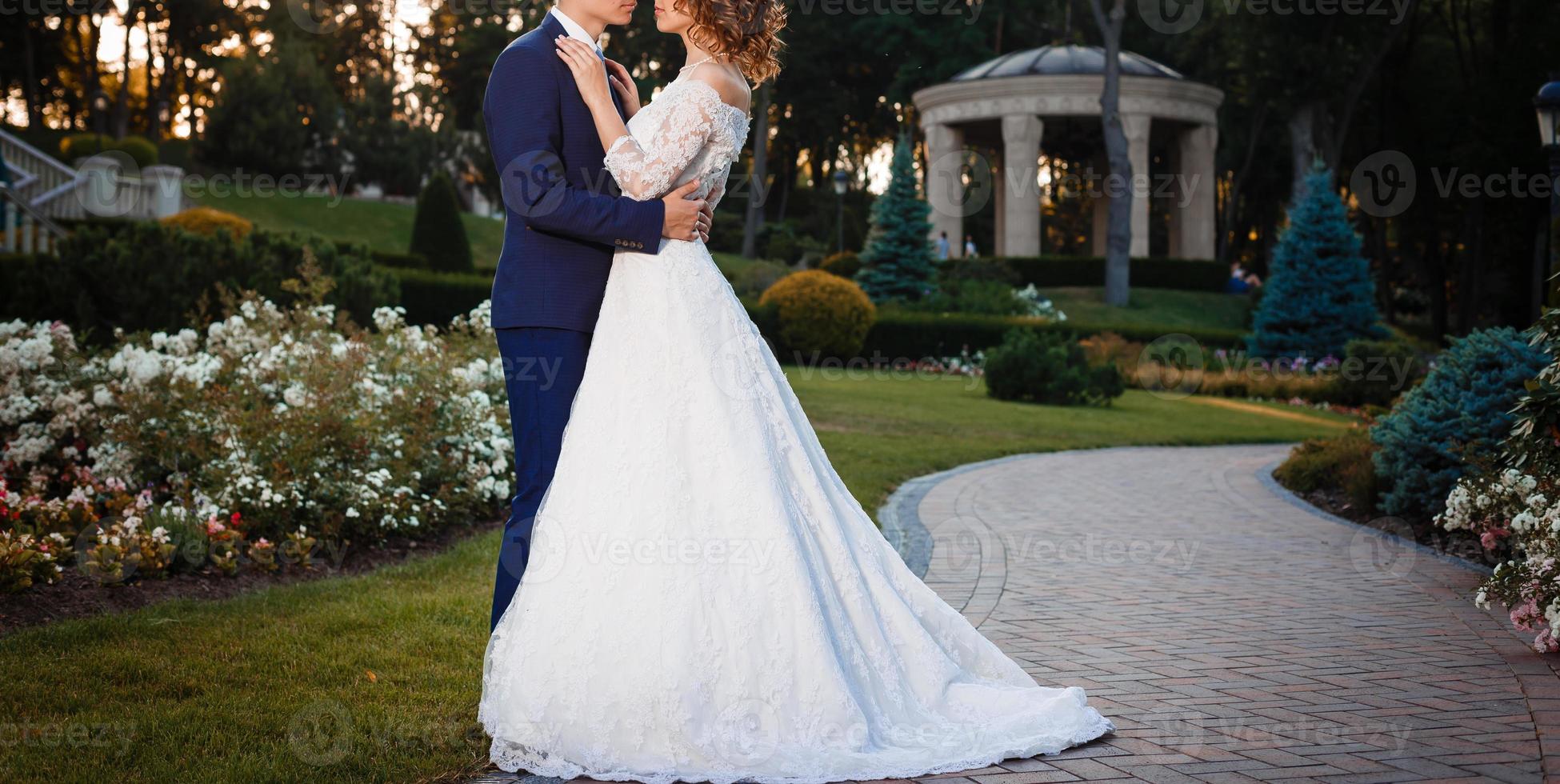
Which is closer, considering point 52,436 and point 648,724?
point 648,724

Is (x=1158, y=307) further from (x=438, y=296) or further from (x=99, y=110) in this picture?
(x=99, y=110)

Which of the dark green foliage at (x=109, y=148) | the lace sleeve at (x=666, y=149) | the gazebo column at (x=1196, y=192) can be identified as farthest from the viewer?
the gazebo column at (x=1196, y=192)

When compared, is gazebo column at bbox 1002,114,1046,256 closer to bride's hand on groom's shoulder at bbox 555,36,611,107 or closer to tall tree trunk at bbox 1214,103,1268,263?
tall tree trunk at bbox 1214,103,1268,263

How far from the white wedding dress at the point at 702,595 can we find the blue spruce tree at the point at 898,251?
24907mm

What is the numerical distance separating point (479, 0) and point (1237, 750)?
46.3 meters

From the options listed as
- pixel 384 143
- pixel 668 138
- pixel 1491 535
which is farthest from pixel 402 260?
pixel 668 138

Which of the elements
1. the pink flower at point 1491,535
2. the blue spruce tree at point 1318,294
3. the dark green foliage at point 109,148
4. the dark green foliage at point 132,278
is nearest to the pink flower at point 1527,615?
the pink flower at point 1491,535

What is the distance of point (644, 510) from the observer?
3.73 meters

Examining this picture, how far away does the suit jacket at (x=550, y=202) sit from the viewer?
3.71 m

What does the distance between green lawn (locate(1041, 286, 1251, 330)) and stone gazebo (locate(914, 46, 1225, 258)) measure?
2776mm

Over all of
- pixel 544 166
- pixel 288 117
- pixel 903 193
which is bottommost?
pixel 544 166

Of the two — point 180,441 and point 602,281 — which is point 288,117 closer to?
point 180,441

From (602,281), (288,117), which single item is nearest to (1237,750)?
(602,281)

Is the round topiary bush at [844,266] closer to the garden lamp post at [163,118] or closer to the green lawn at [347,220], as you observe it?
the green lawn at [347,220]
